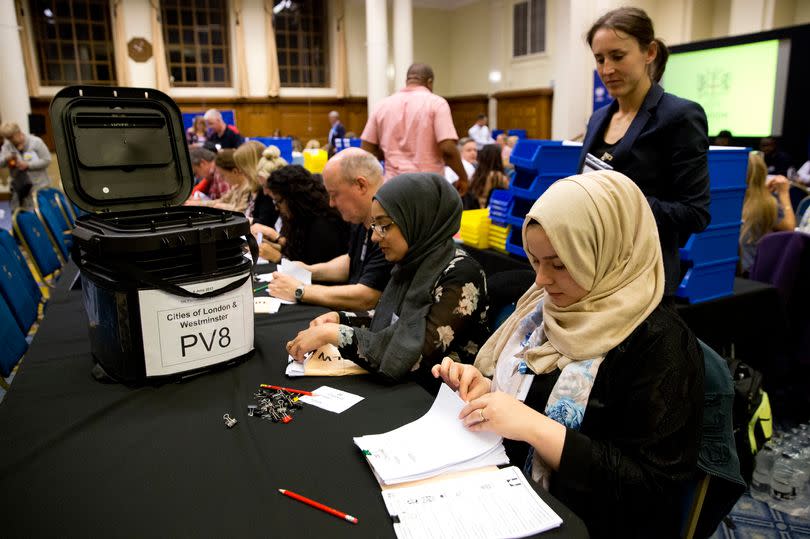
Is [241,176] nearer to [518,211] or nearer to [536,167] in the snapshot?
[518,211]

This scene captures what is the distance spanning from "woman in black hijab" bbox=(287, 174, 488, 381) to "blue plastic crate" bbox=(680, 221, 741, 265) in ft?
3.47

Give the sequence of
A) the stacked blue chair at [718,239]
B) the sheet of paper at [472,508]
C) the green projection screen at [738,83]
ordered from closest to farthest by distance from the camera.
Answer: the sheet of paper at [472,508] → the stacked blue chair at [718,239] → the green projection screen at [738,83]

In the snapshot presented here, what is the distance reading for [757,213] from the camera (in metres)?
3.07

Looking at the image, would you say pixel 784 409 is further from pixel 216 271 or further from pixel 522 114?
pixel 522 114

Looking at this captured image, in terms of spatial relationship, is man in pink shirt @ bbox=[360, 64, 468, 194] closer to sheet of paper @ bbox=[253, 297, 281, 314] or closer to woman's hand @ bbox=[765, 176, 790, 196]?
sheet of paper @ bbox=[253, 297, 281, 314]

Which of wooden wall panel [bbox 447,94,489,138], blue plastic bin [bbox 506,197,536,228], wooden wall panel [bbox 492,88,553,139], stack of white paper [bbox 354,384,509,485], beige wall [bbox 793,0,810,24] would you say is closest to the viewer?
stack of white paper [bbox 354,384,509,485]

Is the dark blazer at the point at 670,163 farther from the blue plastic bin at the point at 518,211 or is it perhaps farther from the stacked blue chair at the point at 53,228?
the stacked blue chair at the point at 53,228

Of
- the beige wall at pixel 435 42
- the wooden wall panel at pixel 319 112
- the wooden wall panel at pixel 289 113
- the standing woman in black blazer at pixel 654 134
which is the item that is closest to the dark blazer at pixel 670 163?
the standing woman in black blazer at pixel 654 134

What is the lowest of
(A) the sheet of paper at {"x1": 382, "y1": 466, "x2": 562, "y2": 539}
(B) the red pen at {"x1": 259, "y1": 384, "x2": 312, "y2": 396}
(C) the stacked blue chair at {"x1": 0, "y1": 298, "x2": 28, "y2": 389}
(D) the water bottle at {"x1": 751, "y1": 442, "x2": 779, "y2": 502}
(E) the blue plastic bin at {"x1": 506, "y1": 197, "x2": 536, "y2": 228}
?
(D) the water bottle at {"x1": 751, "y1": 442, "x2": 779, "y2": 502}

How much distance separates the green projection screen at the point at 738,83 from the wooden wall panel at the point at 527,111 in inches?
176

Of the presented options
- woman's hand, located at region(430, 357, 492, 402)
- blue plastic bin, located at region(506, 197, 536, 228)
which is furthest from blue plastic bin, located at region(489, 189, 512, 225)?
woman's hand, located at region(430, 357, 492, 402)

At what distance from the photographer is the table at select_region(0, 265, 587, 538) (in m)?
0.89

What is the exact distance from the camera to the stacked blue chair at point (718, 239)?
7.23 ft

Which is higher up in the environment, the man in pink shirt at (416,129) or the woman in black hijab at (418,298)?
the man in pink shirt at (416,129)
